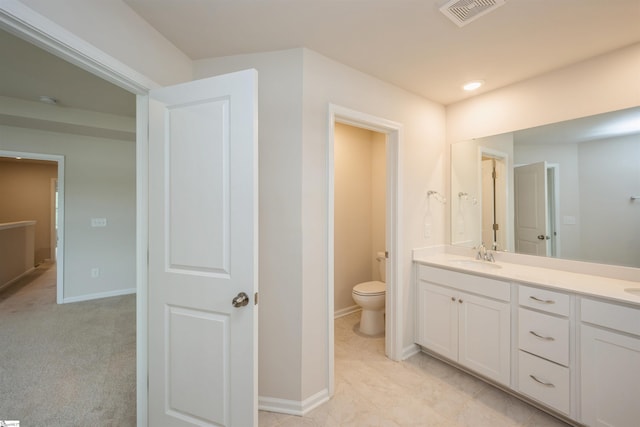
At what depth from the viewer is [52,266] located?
5805mm

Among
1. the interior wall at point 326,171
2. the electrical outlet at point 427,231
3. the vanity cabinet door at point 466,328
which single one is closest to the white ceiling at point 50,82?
the interior wall at point 326,171

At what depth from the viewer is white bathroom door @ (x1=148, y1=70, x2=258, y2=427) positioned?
1.26 metres

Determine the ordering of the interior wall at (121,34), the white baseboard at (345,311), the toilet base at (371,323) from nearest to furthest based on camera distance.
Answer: the interior wall at (121,34)
the toilet base at (371,323)
the white baseboard at (345,311)

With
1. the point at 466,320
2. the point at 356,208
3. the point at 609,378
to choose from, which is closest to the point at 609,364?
the point at 609,378

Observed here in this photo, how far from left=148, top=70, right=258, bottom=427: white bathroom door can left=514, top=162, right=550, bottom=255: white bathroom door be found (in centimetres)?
223

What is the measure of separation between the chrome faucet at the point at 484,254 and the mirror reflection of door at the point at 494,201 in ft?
0.19

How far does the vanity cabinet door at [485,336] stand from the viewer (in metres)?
1.82

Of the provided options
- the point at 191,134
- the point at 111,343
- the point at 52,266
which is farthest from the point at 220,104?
the point at 52,266

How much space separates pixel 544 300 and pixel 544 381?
51cm

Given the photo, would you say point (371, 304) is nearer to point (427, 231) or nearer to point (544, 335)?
point (427, 231)

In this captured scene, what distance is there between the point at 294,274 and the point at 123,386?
5.29 feet

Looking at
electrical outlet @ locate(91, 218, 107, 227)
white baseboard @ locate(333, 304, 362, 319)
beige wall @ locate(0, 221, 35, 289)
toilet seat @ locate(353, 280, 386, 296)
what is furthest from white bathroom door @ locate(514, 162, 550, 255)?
beige wall @ locate(0, 221, 35, 289)

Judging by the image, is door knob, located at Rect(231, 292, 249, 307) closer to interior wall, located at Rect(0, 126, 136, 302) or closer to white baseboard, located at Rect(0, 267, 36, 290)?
interior wall, located at Rect(0, 126, 136, 302)

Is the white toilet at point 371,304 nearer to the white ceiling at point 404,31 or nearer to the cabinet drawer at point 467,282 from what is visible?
the cabinet drawer at point 467,282
